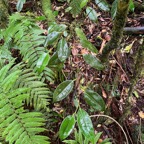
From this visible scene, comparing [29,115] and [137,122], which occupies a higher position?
[29,115]

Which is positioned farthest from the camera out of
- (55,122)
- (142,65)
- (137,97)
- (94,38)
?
(94,38)

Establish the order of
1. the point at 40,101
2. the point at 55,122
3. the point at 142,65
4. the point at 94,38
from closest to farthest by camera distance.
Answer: the point at 142,65 < the point at 40,101 < the point at 55,122 < the point at 94,38

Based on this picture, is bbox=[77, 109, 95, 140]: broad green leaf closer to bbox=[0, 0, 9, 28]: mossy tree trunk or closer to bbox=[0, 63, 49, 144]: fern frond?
bbox=[0, 63, 49, 144]: fern frond

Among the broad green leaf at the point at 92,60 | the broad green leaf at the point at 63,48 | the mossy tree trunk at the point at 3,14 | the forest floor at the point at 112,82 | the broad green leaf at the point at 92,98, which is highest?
the mossy tree trunk at the point at 3,14

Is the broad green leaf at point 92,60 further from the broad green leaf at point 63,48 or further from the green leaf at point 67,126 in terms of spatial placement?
the green leaf at point 67,126

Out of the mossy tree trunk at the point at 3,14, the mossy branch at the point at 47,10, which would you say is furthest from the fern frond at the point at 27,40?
the mossy branch at the point at 47,10

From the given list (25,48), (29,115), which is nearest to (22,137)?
(29,115)

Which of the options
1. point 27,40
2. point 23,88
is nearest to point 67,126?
point 23,88

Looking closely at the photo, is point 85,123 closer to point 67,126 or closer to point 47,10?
point 67,126

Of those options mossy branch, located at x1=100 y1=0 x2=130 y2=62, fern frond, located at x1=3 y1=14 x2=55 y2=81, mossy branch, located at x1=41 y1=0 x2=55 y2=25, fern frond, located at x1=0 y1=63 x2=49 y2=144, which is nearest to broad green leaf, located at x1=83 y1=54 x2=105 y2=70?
mossy branch, located at x1=100 y1=0 x2=130 y2=62

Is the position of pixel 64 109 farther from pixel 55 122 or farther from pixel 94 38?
pixel 94 38

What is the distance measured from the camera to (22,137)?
187 centimetres

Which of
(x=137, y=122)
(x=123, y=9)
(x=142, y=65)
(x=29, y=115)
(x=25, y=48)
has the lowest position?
(x=137, y=122)

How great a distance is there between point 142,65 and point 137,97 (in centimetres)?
84
